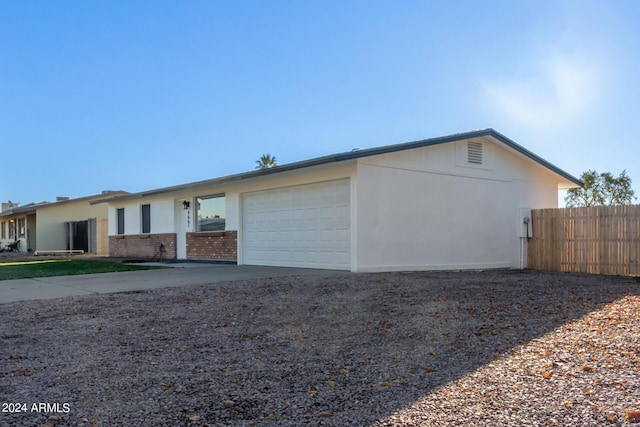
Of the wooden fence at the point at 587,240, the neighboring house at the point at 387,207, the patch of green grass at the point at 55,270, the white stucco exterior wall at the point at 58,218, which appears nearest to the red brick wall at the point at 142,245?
the neighboring house at the point at 387,207

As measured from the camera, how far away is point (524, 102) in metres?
12.4

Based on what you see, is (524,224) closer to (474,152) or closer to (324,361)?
(474,152)

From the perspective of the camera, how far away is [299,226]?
12.6m

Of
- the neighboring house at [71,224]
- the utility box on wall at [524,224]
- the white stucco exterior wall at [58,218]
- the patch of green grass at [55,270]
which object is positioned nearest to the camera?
the patch of green grass at [55,270]

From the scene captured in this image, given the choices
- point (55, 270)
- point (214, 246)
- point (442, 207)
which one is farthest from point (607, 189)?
point (55, 270)

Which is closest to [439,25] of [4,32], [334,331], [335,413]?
[334,331]

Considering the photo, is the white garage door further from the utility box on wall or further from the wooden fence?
the wooden fence

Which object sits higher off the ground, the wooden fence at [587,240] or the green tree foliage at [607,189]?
the green tree foliage at [607,189]

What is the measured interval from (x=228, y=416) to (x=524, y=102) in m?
12.1

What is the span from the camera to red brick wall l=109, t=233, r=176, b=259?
18000 mm

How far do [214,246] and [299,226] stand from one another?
4.48 metres

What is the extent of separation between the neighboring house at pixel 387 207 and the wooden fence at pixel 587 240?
543 mm

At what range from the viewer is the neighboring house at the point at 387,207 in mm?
11164

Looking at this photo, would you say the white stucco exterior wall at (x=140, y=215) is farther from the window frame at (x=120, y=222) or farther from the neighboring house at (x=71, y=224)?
the neighboring house at (x=71, y=224)
